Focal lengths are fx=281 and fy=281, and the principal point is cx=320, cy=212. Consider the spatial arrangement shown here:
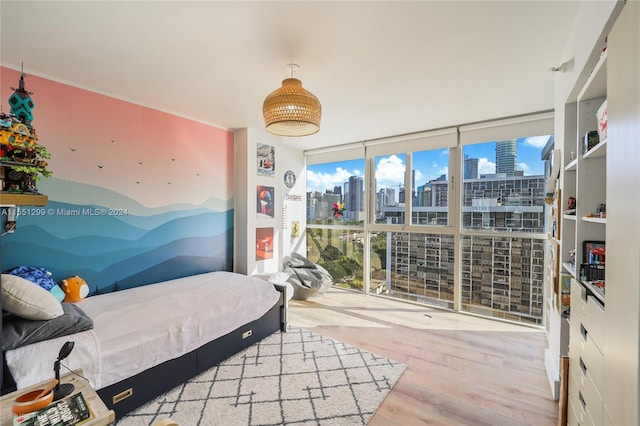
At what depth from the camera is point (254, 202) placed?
394 cm

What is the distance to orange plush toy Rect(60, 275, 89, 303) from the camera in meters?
2.38

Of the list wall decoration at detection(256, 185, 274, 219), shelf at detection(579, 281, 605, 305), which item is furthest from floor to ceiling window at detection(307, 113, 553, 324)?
shelf at detection(579, 281, 605, 305)

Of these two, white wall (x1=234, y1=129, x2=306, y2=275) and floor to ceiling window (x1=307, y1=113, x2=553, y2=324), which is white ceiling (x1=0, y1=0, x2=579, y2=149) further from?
white wall (x1=234, y1=129, x2=306, y2=275)

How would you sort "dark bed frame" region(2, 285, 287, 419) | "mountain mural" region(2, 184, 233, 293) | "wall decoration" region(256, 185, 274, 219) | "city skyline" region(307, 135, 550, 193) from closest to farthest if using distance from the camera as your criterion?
"dark bed frame" region(2, 285, 287, 419)
"mountain mural" region(2, 184, 233, 293)
"city skyline" region(307, 135, 550, 193)
"wall decoration" region(256, 185, 274, 219)

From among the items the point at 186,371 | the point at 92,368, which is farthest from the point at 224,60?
the point at 186,371

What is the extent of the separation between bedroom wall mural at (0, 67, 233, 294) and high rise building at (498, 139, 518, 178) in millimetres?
3500

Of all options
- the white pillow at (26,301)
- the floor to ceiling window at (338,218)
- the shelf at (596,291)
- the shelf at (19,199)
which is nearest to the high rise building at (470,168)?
the floor to ceiling window at (338,218)

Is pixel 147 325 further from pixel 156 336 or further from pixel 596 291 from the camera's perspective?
pixel 596 291

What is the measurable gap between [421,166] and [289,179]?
83.5 inches

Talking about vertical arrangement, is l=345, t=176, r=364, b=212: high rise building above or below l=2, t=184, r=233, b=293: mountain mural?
above

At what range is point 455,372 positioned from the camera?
2.37 metres

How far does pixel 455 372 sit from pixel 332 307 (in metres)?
1.85

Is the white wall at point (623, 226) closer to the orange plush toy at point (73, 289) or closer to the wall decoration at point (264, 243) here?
the orange plush toy at point (73, 289)

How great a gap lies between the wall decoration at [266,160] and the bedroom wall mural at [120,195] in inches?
17.7
